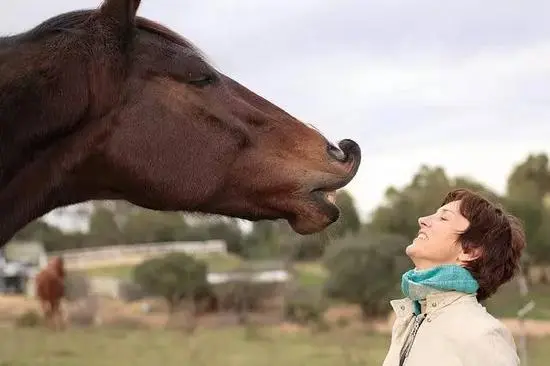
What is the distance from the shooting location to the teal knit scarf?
2500 mm

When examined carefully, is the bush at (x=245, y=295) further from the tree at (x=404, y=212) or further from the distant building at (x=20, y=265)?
the distant building at (x=20, y=265)

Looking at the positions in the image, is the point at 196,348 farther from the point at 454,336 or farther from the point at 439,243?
the point at 454,336

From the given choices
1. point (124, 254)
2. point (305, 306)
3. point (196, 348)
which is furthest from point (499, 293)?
point (124, 254)

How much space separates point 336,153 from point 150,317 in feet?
71.4

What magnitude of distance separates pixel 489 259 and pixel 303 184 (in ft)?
2.33

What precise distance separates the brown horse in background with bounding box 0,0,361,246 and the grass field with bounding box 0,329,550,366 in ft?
31.1

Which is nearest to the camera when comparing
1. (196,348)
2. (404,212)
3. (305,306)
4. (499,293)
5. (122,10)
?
(122,10)

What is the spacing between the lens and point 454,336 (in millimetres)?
2410

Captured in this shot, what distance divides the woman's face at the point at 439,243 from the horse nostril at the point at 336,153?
0.47m

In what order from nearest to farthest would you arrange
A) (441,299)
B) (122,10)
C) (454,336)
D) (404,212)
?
1. (122,10)
2. (454,336)
3. (441,299)
4. (404,212)

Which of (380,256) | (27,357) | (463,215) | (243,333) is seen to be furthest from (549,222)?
(463,215)

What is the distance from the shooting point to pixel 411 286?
254 cm

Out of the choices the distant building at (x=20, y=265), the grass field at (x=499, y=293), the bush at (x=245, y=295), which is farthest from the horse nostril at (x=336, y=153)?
the distant building at (x=20, y=265)

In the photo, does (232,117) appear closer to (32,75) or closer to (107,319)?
(32,75)
